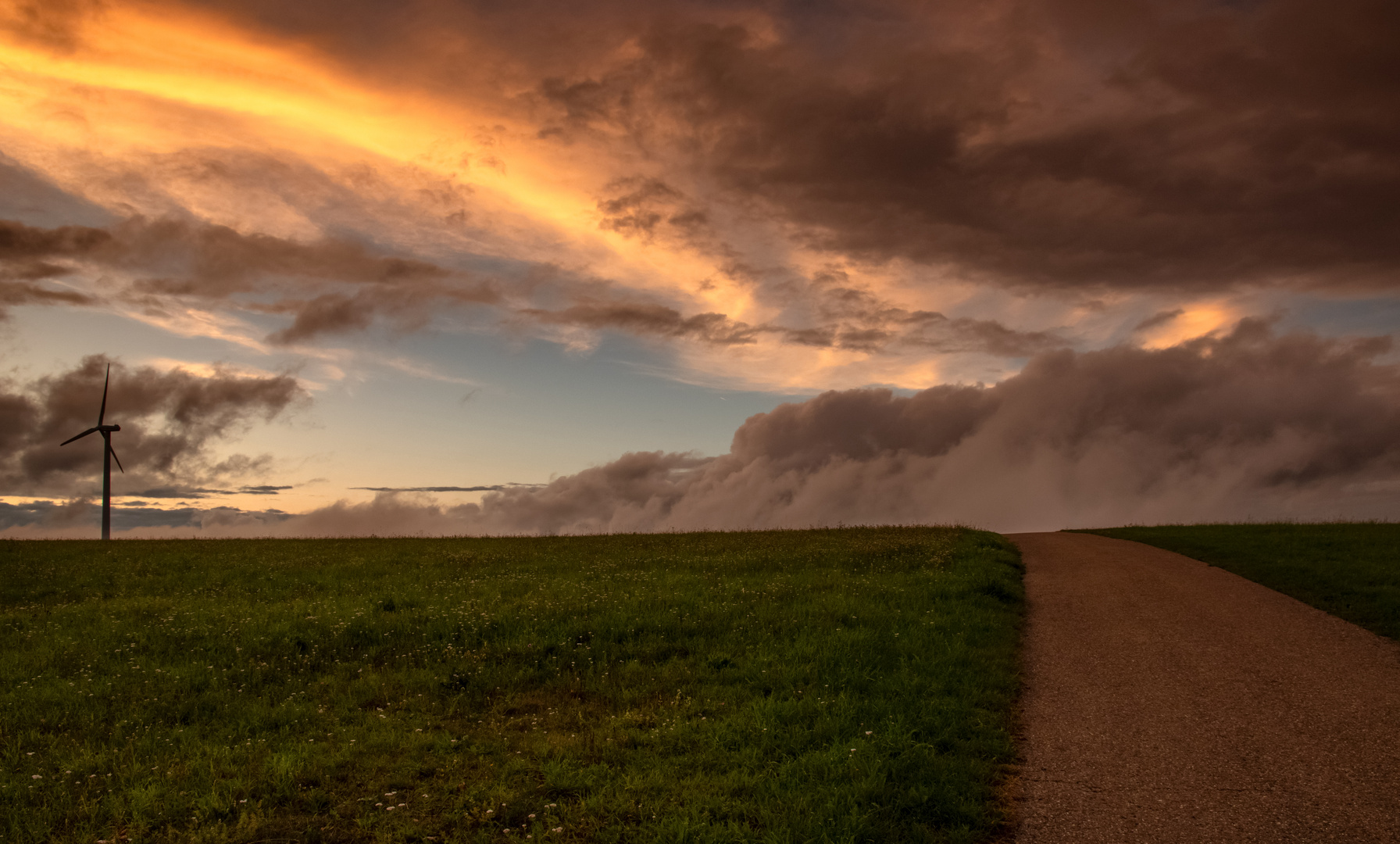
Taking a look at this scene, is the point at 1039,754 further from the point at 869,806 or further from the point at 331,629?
the point at 331,629

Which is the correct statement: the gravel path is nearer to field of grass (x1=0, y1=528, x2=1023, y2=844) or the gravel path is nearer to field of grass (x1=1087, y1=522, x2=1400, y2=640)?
field of grass (x1=0, y1=528, x2=1023, y2=844)

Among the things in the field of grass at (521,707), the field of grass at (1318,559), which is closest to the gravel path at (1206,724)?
the field of grass at (521,707)

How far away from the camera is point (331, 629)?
16938 millimetres

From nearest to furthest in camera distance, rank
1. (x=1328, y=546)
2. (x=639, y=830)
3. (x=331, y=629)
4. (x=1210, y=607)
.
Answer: (x=639, y=830), (x=331, y=629), (x=1210, y=607), (x=1328, y=546)

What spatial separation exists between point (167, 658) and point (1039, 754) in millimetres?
16381

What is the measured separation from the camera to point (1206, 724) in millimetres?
11008

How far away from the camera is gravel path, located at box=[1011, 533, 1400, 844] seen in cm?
813

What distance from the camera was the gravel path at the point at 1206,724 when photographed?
8.13 m

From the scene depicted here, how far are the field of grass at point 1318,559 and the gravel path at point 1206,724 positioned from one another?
1.27 metres

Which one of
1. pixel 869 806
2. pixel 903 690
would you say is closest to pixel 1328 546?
pixel 903 690

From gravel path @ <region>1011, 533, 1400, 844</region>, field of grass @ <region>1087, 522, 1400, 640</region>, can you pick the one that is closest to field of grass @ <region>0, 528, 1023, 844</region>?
gravel path @ <region>1011, 533, 1400, 844</region>

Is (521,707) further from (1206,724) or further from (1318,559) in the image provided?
(1318,559)

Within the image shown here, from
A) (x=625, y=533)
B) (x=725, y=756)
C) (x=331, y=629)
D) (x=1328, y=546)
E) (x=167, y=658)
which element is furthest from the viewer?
(x=625, y=533)

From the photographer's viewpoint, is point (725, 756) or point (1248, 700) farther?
point (1248, 700)
